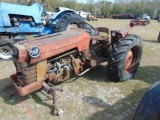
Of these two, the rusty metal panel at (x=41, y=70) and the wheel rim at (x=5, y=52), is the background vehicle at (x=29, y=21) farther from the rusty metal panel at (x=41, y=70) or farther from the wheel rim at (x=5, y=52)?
the rusty metal panel at (x=41, y=70)

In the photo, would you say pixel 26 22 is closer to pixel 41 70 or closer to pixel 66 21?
pixel 66 21

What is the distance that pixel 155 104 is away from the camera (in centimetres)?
198

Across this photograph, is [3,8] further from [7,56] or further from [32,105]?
[32,105]

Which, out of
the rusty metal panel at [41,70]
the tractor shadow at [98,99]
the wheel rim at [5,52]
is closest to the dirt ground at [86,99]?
the tractor shadow at [98,99]

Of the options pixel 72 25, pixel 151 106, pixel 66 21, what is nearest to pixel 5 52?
pixel 66 21

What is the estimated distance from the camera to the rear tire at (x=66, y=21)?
6.58 metres

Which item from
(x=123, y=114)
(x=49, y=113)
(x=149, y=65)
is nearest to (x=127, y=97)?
(x=123, y=114)

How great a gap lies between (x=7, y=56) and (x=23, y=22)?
1422mm

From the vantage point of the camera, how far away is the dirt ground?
→ 3051 mm

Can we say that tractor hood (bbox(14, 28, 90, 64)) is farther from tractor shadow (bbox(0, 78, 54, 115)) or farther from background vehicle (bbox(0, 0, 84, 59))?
background vehicle (bbox(0, 0, 84, 59))

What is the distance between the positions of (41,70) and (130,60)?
7.32 ft

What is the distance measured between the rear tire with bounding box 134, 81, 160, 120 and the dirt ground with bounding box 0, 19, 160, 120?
3.01 ft

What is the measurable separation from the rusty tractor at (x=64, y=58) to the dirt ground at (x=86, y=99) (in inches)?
9.4

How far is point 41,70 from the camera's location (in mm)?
3213
